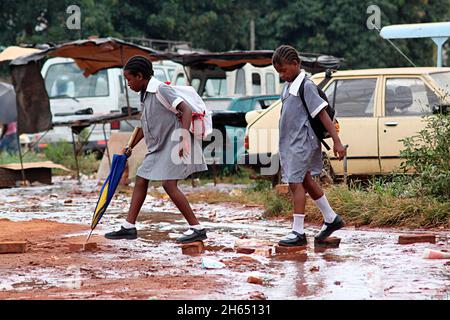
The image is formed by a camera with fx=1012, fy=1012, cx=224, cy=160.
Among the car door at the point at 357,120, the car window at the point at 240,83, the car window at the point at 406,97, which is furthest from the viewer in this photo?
the car window at the point at 240,83

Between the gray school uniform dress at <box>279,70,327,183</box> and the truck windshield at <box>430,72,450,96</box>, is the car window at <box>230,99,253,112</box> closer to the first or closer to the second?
the truck windshield at <box>430,72,450,96</box>

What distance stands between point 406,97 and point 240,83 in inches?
328

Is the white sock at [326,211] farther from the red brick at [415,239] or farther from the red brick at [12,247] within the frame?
the red brick at [12,247]

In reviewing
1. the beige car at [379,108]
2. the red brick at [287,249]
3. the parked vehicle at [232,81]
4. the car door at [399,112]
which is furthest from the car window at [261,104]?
the red brick at [287,249]

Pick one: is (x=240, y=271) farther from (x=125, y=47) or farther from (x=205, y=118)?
(x=125, y=47)

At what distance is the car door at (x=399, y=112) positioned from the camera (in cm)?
1287

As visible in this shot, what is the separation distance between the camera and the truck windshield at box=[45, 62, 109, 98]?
2248 cm

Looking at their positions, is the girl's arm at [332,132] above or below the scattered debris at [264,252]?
above

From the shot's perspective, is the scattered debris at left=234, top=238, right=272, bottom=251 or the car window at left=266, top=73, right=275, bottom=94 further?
the car window at left=266, top=73, right=275, bottom=94

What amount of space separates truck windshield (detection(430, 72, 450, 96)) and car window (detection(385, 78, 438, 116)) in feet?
0.61

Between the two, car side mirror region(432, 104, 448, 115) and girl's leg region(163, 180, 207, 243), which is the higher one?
car side mirror region(432, 104, 448, 115)

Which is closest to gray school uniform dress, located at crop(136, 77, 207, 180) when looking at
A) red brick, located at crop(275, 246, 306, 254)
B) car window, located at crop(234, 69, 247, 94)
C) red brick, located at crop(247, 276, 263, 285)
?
red brick, located at crop(275, 246, 306, 254)
